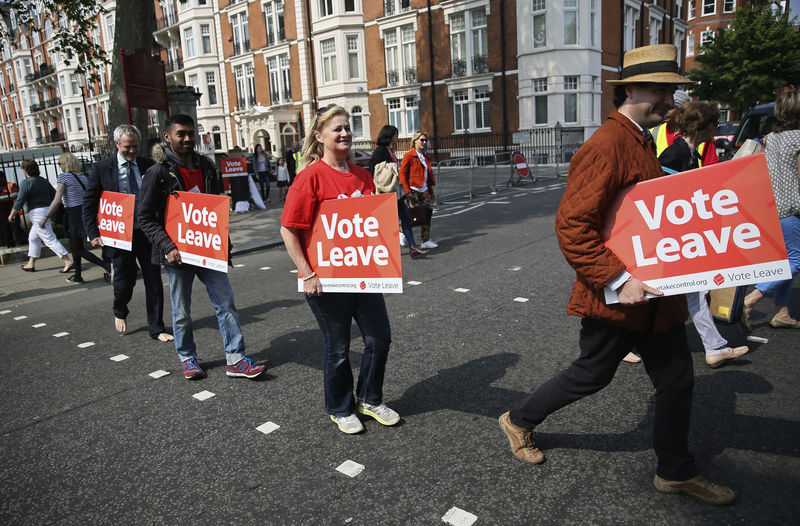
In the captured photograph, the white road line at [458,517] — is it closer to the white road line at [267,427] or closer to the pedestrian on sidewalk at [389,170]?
the white road line at [267,427]

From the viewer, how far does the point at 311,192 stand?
305cm

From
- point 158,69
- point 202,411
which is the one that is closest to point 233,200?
point 158,69

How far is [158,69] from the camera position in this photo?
8484 mm

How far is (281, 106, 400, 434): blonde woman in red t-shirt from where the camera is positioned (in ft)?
10.1

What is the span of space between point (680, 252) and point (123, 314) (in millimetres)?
5051

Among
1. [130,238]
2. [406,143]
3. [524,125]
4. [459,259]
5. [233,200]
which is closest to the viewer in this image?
[130,238]

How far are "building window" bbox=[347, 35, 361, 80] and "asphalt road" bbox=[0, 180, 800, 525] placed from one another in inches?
1223

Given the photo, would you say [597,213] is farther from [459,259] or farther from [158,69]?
[158,69]

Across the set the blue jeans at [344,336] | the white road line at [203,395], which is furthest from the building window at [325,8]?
the blue jeans at [344,336]

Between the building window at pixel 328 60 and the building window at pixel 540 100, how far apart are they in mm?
12950

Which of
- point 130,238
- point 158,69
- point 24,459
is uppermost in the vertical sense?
point 158,69

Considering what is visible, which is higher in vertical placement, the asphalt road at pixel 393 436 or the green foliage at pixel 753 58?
the green foliage at pixel 753 58

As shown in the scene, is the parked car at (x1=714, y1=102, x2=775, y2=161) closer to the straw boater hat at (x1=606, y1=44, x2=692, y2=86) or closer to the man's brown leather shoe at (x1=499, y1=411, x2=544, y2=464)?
the straw boater hat at (x1=606, y1=44, x2=692, y2=86)

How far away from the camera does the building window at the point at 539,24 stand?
26734 millimetres
